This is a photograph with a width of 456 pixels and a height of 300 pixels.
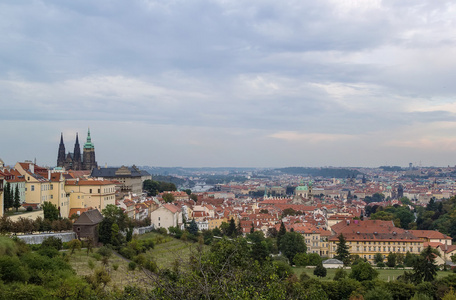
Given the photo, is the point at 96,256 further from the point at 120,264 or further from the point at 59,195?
the point at 59,195

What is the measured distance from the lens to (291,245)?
46656mm

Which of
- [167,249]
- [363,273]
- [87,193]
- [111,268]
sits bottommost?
[363,273]

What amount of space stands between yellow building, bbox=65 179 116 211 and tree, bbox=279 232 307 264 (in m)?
16.5

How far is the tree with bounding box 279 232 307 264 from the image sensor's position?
152ft

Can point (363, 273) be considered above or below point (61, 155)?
below

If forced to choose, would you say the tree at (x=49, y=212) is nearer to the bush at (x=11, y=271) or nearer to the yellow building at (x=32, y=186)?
the yellow building at (x=32, y=186)

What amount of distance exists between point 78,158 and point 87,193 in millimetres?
50224

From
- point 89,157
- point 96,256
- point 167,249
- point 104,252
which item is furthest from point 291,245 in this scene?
point 89,157

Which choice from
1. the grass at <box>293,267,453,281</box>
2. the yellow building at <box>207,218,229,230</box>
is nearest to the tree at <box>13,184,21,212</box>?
the grass at <box>293,267,453,281</box>

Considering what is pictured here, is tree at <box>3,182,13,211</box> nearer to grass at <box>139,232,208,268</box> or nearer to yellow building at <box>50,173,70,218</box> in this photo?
yellow building at <box>50,173,70,218</box>

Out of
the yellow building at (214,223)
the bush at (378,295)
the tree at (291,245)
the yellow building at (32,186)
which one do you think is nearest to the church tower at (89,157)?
the yellow building at (214,223)

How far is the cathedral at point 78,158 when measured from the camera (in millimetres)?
86706

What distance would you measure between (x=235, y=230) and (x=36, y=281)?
32.4 meters

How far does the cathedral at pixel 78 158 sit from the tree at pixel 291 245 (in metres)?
A: 49.1
